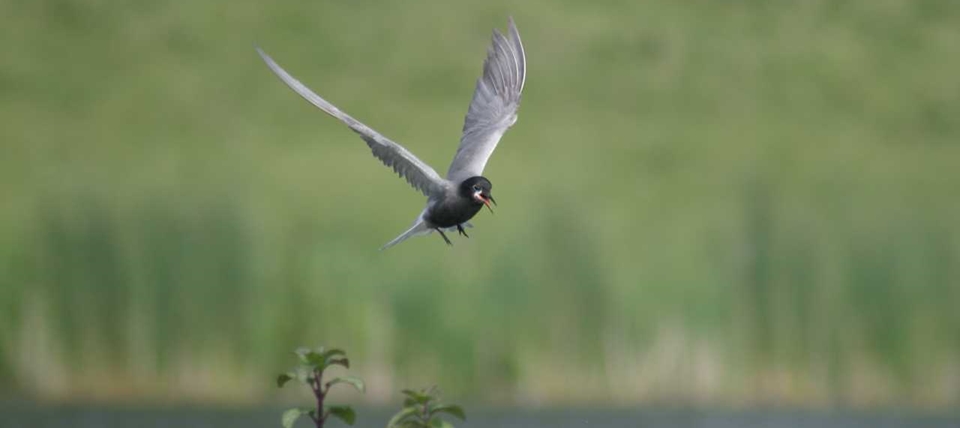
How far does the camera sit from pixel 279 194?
55.0 metres

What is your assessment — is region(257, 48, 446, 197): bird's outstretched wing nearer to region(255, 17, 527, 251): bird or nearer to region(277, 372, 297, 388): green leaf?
region(255, 17, 527, 251): bird

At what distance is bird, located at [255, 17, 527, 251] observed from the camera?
11.8 m

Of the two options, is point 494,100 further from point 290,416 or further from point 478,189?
point 290,416

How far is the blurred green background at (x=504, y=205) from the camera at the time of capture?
4144cm

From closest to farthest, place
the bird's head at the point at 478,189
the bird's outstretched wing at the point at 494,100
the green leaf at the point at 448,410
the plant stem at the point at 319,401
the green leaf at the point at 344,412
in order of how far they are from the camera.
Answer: the plant stem at the point at 319,401 < the green leaf at the point at 344,412 < the green leaf at the point at 448,410 < the bird's head at the point at 478,189 < the bird's outstretched wing at the point at 494,100

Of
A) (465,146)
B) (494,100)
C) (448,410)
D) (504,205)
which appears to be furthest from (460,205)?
(504,205)

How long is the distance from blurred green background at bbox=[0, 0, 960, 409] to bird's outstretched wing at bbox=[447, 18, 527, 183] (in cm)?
2647

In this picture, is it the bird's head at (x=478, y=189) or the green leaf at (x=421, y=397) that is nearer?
the green leaf at (x=421, y=397)

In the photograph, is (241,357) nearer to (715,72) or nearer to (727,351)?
(727,351)

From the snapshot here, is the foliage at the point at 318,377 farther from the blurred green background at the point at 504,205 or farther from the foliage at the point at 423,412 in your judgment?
the blurred green background at the point at 504,205

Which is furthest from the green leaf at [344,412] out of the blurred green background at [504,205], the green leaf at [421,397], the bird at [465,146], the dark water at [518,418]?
the blurred green background at [504,205]

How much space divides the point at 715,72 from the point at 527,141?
10842mm

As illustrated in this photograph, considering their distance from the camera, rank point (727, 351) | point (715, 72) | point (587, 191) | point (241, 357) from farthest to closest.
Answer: point (715, 72), point (587, 191), point (727, 351), point (241, 357)

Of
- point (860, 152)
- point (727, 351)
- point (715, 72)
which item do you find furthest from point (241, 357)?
point (715, 72)
